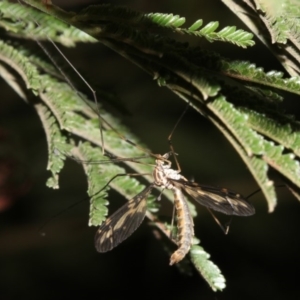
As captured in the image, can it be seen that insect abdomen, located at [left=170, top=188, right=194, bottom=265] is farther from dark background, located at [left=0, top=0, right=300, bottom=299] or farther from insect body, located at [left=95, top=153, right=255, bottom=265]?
dark background, located at [left=0, top=0, right=300, bottom=299]

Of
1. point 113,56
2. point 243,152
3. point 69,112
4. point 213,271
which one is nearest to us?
point 243,152

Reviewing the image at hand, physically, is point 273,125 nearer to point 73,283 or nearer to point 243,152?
point 243,152

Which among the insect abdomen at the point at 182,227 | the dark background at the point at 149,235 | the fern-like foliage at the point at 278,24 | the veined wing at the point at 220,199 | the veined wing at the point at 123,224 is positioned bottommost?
the dark background at the point at 149,235

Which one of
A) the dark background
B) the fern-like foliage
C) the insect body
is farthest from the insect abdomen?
the dark background

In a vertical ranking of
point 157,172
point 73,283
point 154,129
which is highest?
point 157,172

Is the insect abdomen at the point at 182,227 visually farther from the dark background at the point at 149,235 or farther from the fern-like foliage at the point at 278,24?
the dark background at the point at 149,235

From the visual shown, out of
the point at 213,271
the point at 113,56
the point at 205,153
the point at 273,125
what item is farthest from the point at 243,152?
the point at 113,56

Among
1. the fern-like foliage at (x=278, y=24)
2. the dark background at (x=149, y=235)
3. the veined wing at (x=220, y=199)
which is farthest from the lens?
the dark background at (x=149, y=235)

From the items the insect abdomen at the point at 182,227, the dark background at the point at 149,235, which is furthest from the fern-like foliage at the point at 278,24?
the dark background at the point at 149,235
